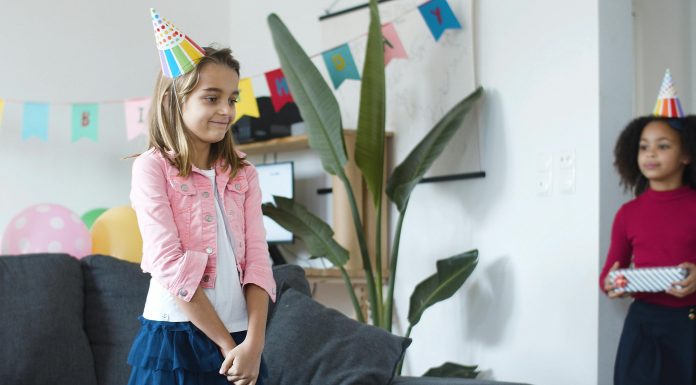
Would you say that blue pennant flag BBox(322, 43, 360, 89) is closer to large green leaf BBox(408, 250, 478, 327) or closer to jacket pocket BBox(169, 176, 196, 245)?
large green leaf BBox(408, 250, 478, 327)

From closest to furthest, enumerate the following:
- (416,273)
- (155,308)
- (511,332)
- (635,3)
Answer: (155,308) < (511,332) < (416,273) < (635,3)

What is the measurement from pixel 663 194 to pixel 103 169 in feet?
9.02

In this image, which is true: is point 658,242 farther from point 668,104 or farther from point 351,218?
point 351,218

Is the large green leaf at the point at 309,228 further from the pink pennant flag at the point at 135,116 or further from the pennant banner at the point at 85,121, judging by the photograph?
the pennant banner at the point at 85,121

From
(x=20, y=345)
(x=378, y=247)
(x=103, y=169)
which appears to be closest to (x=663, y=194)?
(x=378, y=247)

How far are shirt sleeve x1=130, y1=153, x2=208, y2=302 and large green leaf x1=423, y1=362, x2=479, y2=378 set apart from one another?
187cm

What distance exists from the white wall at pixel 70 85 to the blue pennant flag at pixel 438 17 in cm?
171

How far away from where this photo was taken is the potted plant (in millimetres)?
2977

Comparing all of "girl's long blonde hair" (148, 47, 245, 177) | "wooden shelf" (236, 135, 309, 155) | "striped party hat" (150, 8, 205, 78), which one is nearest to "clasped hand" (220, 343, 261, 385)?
"girl's long blonde hair" (148, 47, 245, 177)

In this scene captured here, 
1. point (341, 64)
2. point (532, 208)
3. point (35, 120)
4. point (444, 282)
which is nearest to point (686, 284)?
point (532, 208)

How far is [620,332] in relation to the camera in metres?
2.71

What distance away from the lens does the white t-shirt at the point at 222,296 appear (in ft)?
4.41

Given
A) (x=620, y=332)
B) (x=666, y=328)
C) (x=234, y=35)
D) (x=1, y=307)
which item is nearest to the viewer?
(x=1, y=307)

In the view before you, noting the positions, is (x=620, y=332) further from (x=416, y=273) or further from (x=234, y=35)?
(x=234, y=35)
